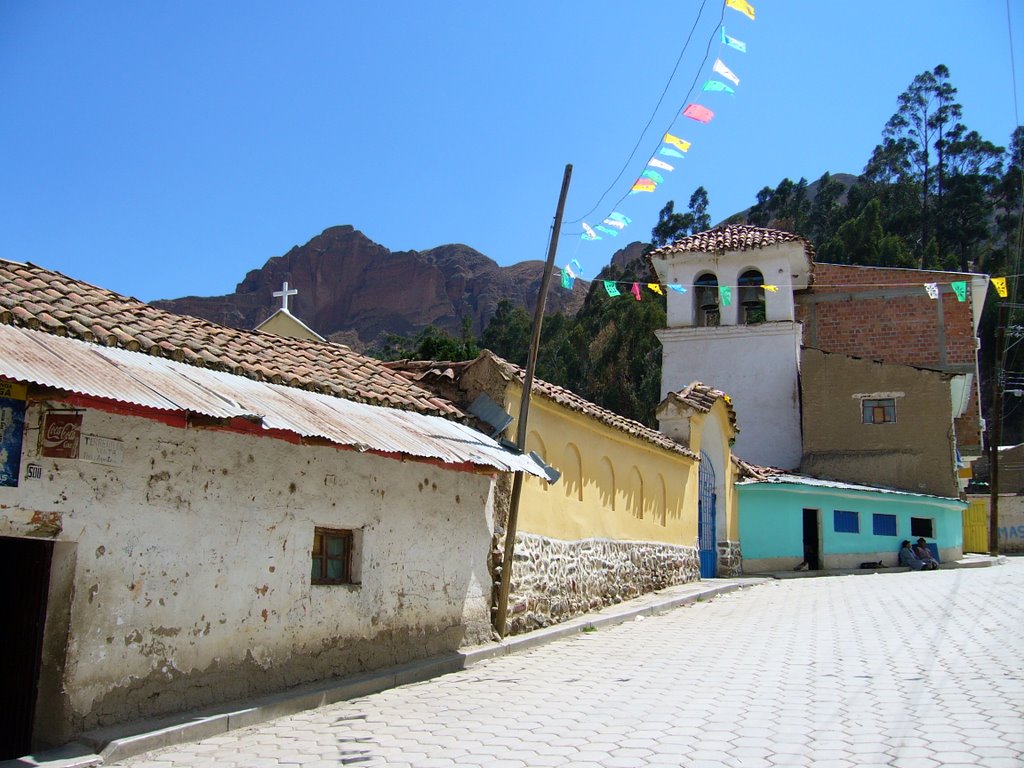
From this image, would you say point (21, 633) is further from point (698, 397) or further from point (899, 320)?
point (899, 320)

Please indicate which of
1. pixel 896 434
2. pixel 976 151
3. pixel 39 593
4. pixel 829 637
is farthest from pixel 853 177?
pixel 39 593

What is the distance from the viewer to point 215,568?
729 centimetres

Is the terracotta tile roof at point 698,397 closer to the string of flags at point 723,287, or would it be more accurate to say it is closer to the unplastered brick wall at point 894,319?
the string of flags at point 723,287

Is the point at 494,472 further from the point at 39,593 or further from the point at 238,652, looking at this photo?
the point at 39,593

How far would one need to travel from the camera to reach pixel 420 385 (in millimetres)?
11477

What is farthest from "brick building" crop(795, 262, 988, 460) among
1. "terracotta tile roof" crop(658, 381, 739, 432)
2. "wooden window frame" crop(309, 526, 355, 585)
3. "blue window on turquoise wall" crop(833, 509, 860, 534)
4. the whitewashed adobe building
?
"wooden window frame" crop(309, 526, 355, 585)

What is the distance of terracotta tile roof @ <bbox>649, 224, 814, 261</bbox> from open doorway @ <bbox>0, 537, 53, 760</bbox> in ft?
72.2

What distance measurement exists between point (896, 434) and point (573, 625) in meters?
16.6

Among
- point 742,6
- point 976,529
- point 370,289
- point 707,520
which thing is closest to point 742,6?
point 742,6

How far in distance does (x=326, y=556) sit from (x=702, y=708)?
3687 millimetres

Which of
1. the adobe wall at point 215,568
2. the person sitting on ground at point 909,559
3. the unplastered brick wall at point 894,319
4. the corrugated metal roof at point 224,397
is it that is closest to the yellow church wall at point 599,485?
the corrugated metal roof at point 224,397

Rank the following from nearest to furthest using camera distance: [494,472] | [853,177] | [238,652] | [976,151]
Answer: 1. [238,652]
2. [494,472]
3. [976,151]
4. [853,177]

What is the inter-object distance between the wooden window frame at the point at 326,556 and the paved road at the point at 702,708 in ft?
3.82

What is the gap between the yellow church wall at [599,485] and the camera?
1187 cm
